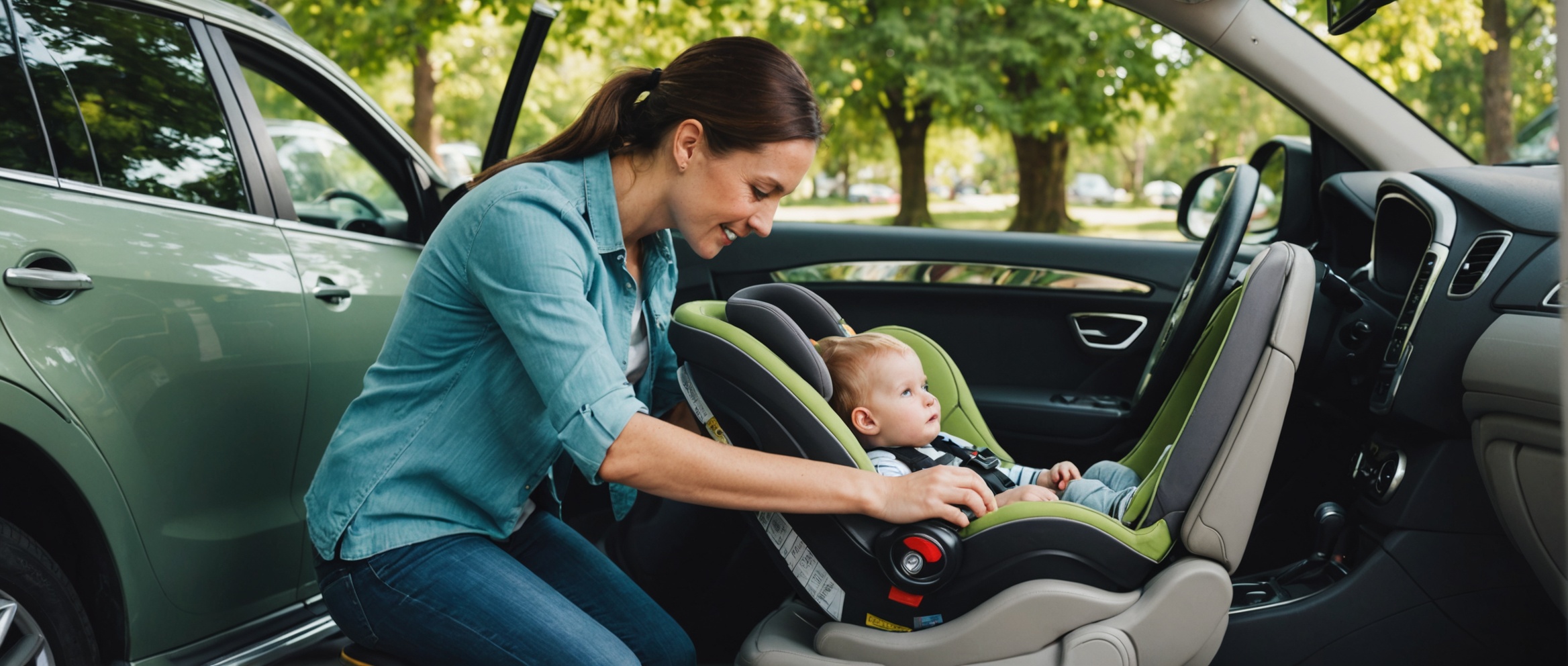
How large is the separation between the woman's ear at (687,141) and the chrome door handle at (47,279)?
0.98 m

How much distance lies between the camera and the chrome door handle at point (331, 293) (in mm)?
2293

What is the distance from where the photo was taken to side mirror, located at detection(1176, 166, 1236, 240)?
319cm

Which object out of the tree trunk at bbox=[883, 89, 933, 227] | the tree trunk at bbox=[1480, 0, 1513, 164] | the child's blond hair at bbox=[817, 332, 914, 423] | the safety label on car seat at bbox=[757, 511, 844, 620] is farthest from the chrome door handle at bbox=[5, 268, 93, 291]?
the tree trunk at bbox=[883, 89, 933, 227]

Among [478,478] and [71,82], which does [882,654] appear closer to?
[478,478]

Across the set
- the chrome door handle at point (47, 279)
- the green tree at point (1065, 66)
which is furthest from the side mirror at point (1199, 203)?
the green tree at point (1065, 66)

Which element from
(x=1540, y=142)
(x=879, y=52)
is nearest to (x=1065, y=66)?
(x=879, y=52)

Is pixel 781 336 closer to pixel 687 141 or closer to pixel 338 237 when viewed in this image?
pixel 687 141

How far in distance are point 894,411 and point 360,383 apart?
1141mm

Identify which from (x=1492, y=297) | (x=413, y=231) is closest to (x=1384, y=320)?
(x=1492, y=297)

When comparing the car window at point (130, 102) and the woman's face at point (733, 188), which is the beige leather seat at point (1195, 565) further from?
the car window at point (130, 102)

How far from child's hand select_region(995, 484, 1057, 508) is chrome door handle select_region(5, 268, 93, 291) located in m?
1.58

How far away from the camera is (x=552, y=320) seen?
1.56 meters

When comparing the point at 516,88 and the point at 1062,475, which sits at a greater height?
the point at 516,88

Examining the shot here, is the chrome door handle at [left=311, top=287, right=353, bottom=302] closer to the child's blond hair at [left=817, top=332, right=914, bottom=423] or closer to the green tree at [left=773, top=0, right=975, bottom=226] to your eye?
the child's blond hair at [left=817, top=332, right=914, bottom=423]
